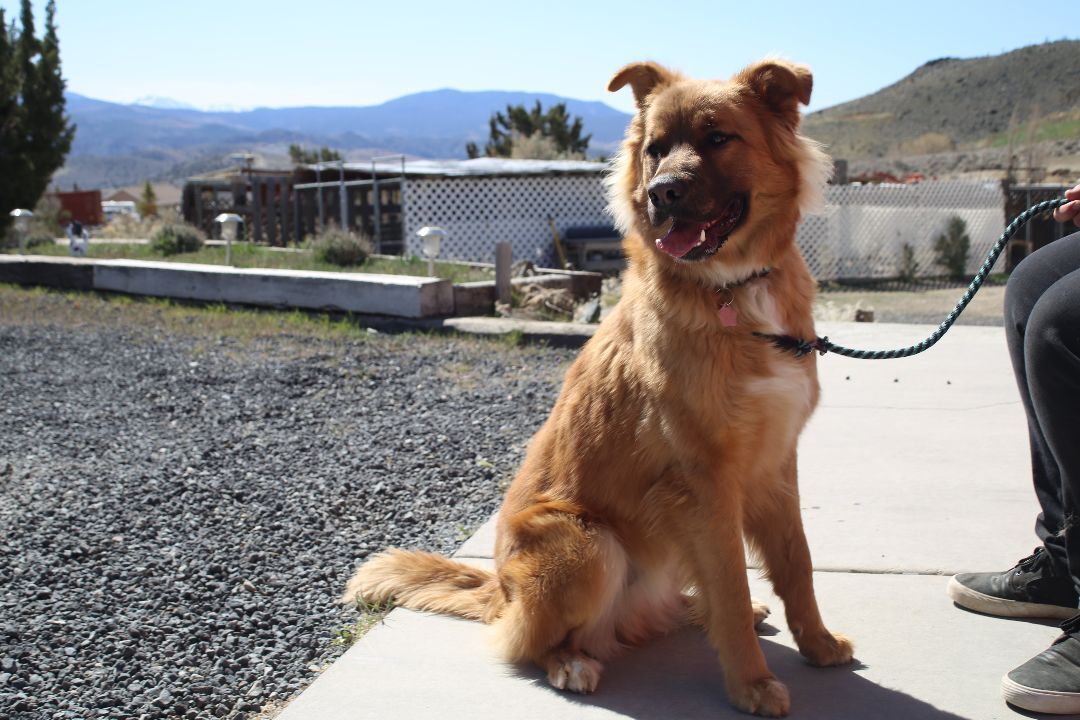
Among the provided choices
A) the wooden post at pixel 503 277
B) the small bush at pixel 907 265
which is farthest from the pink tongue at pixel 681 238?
the small bush at pixel 907 265

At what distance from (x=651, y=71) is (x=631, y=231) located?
555 millimetres

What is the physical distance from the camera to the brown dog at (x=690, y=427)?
98.8 inches

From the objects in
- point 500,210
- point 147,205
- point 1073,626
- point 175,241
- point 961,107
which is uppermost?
point 961,107

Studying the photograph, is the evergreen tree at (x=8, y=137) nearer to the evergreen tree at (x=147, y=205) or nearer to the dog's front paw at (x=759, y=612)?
the evergreen tree at (x=147, y=205)

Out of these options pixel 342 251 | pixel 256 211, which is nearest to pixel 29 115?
pixel 256 211

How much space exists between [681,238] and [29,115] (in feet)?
82.1

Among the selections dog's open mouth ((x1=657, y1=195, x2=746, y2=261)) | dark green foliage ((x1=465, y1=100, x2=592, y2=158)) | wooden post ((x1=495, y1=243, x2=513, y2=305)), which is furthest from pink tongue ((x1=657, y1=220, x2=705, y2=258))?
dark green foliage ((x1=465, y1=100, x2=592, y2=158))

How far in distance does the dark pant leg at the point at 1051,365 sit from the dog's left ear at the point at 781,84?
0.89 m

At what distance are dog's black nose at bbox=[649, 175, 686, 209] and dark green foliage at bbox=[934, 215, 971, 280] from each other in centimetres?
1819

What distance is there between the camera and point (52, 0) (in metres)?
23.7

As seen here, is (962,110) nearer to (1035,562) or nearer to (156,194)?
(156,194)

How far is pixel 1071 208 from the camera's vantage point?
2.81 metres

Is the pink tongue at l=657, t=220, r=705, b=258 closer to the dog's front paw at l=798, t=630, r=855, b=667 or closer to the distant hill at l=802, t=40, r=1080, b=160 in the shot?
the dog's front paw at l=798, t=630, r=855, b=667

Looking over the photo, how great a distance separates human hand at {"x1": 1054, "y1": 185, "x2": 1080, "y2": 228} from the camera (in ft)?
9.13
